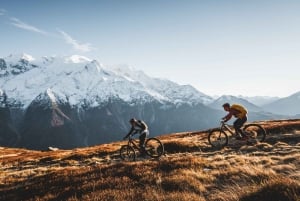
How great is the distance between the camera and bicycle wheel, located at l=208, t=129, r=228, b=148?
24562mm

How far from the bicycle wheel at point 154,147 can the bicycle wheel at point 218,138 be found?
442cm

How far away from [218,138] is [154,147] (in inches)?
196

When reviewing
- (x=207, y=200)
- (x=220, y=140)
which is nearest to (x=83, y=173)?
(x=207, y=200)

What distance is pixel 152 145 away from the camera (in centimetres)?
2317

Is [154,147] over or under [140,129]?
under

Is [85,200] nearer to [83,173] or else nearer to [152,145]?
[83,173]

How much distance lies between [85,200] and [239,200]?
16.0 feet

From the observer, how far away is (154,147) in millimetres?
23078

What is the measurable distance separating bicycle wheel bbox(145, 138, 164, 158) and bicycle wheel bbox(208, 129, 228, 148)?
4.42 m

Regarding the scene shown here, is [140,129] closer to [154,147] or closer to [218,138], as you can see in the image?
[154,147]

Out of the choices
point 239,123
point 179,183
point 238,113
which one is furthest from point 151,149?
point 179,183

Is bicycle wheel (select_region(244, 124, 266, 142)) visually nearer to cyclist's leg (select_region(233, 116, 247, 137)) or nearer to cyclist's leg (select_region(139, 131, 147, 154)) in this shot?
cyclist's leg (select_region(233, 116, 247, 137))

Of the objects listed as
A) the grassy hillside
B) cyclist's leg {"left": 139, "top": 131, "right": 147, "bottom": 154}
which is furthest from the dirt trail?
the grassy hillside

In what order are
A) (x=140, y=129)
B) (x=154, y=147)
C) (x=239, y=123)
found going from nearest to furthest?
(x=140, y=129), (x=239, y=123), (x=154, y=147)
